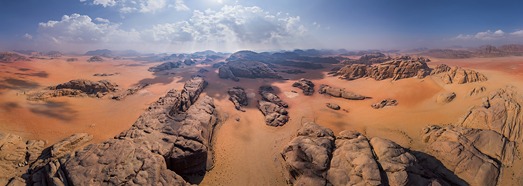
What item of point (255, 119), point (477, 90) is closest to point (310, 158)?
point (255, 119)

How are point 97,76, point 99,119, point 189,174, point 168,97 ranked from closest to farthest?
point 189,174
point 99,119
point 168,97
point 97,76

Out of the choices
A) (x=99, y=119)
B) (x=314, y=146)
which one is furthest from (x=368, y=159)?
(x=99, y=119)

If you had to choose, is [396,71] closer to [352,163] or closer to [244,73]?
[244,73]

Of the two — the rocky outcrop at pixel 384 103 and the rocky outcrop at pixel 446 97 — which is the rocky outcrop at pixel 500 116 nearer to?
the rocky outcrop at pixel 446 97

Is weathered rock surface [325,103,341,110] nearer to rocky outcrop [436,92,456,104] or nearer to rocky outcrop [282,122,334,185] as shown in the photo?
rocky outcrop [436,92,456,104]

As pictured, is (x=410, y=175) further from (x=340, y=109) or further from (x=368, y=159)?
(x=340, y=109)
